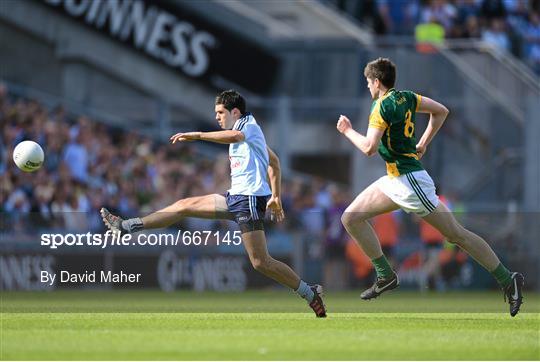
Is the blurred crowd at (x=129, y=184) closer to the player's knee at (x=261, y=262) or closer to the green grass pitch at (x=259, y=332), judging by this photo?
the green grass pitch at (x=259, y=332)

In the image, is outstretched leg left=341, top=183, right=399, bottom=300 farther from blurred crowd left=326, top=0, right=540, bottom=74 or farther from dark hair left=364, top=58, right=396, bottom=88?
blurred crowd left=326, top=0, right=540, bottom=74

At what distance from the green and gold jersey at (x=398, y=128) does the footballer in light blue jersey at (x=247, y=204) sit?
114 centimetres

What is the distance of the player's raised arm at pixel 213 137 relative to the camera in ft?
44.4

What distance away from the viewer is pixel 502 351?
446 inches

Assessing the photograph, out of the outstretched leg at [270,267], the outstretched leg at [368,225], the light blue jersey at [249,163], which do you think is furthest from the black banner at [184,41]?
the outstretched leg at [270,267]

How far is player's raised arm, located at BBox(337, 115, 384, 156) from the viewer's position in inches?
536

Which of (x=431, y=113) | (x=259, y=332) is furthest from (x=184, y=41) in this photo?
(x=259, y=332)

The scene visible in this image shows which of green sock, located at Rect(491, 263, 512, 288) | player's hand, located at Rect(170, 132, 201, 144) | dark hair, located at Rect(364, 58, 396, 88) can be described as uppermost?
dark hair, located at Rect(364, 58, 396, 88)

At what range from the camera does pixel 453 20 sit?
1281 inches

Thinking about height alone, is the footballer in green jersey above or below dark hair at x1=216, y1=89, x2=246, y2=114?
below

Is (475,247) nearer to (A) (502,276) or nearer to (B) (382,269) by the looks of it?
(A) (502,276)

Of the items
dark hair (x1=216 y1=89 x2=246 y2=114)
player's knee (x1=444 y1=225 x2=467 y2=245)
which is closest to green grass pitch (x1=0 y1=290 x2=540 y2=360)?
player's knee (x1=444 y1=225 x2=467 y2=245)

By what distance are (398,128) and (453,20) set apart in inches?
738

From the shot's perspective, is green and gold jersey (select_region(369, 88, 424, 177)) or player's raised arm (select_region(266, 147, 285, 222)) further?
player's raised arm (select_region(266, 147, 285, 222))
